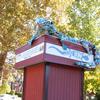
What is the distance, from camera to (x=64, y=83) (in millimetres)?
6801

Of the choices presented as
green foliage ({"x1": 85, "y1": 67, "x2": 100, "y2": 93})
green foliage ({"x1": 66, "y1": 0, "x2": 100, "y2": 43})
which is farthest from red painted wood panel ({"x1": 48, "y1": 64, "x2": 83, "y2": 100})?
green foliage ({"x1": 85, "y1": 67, "x2": 100, "y2": 93})

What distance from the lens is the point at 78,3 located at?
15406 mm

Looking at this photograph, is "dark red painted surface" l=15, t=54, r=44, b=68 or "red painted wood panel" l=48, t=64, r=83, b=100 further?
"red painted wood panel" l=48, t=64, r=83, b=100

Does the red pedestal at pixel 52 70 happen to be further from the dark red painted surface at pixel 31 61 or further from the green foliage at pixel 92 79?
the green foliage at pixel 92 79

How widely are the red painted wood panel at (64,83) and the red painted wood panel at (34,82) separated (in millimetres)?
233

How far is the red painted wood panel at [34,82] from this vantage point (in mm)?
6637

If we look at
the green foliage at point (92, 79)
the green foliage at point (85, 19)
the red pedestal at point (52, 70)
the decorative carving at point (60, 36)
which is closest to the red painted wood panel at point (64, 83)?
the red pedestal at point (52, 70)

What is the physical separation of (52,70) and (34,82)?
724 millimetres

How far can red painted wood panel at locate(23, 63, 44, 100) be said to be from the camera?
664 centimetres

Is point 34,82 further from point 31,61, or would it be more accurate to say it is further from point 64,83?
point 64,83

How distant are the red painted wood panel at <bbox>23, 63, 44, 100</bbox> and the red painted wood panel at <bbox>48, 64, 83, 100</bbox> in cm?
23

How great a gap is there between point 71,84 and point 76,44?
38.5 inches

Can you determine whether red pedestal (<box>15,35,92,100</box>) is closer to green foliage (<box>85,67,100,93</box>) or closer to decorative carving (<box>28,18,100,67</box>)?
decorative carving (<box>28,18,100,67</box>)

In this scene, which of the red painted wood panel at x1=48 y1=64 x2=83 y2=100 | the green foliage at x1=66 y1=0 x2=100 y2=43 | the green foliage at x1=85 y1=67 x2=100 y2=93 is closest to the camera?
the red painted wood panel at x1=48 y1=64 x2=83 y2=100
